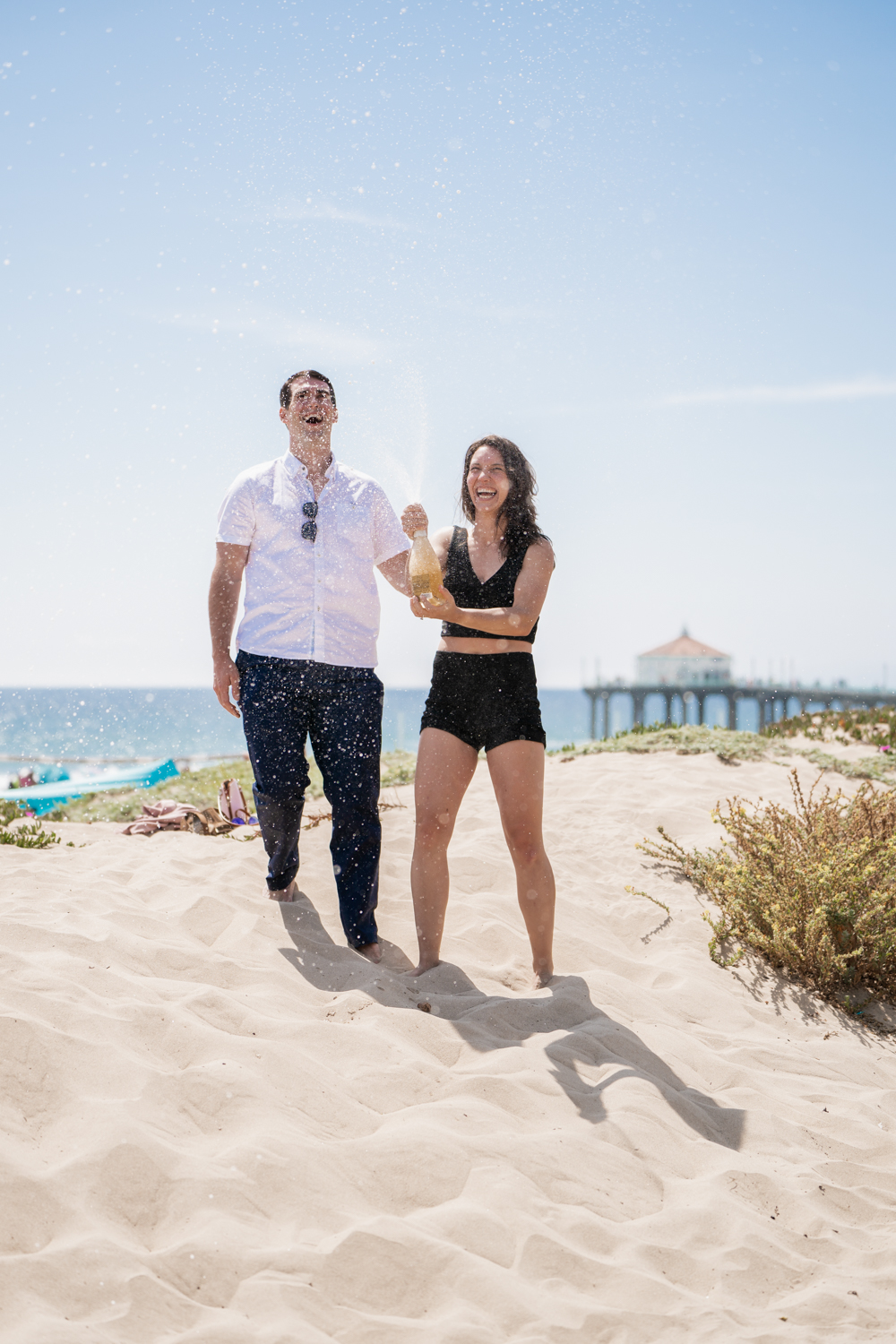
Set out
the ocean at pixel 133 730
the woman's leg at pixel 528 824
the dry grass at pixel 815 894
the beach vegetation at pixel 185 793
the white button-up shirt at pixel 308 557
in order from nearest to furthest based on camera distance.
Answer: the woman's leg at pixel 528 824 → the white button-up shirt at pixel 308 557 → the dry grass at pixel 815 894 → the beach vegetation at pixel 185 793 → the ocean at pixel 133 730

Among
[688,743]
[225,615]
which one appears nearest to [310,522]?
[225,615]

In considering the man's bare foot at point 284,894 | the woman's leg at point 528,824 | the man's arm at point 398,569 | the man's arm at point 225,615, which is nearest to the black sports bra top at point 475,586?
the man's arm at point 398,569

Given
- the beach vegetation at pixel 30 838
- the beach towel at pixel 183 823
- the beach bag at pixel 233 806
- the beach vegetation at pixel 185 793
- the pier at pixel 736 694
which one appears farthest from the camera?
the pier at pixel 736 694

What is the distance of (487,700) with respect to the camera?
3633mm

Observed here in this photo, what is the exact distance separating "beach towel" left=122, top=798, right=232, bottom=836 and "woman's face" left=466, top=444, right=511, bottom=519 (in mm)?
3610

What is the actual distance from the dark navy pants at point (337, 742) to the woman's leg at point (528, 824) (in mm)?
604

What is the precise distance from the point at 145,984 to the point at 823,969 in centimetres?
308

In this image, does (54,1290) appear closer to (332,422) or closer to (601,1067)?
(601,1067)

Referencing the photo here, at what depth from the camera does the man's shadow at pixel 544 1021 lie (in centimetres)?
292

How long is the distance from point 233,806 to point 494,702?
11.7ft

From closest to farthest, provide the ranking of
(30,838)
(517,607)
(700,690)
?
(517,607) → (30,838) → (700,690)

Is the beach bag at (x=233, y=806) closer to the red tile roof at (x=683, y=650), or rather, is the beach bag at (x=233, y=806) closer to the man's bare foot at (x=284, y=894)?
the man's bare foot at (x=284, y=894)

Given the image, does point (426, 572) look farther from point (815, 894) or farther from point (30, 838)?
point (30, 838)

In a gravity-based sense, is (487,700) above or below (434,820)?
above
